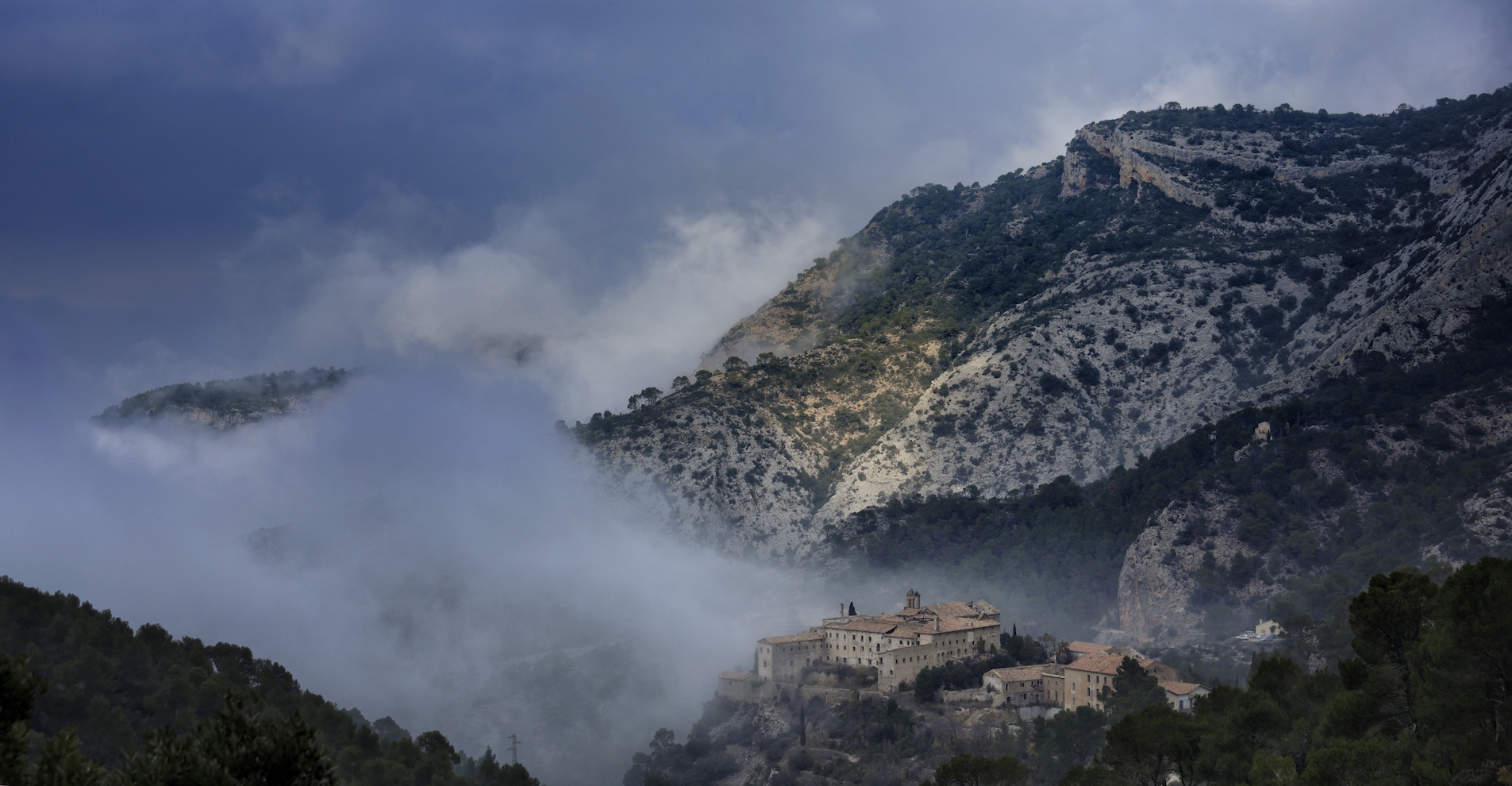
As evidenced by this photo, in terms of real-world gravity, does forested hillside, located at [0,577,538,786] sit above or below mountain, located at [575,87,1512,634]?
below

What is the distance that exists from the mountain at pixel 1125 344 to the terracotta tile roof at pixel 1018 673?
21.1 metres

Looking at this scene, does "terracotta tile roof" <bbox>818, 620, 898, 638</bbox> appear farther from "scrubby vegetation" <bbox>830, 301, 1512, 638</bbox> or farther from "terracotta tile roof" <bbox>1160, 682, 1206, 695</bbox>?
"scrubby vegetation" <bbox>830, 301, 1512, 638</bbox>

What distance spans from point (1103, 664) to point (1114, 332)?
208 feet

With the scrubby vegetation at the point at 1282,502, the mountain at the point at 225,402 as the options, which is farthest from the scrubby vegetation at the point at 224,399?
the scrubby vegetation at the point at 1282,502

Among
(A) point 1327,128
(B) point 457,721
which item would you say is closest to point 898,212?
(A) point 1327,128

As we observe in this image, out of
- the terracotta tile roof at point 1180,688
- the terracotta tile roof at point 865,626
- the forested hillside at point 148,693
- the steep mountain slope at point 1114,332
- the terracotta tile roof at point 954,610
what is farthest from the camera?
the steep mountain slope at point 1114,332

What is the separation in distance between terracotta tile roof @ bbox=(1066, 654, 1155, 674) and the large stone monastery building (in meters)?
9.66

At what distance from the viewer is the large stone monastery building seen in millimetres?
75375

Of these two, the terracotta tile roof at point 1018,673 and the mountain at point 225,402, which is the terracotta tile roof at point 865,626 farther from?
the mountain at point 225,402

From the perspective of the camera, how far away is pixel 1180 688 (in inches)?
2421

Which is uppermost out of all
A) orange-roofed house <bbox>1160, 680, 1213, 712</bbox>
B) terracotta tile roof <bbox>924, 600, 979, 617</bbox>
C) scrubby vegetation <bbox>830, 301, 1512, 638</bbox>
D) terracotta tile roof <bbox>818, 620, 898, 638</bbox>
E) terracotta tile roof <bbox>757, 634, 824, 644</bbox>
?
scrubby vegetation <bbox>830, 301, 1512, 638</bbox>

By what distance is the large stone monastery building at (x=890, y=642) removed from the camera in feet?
247

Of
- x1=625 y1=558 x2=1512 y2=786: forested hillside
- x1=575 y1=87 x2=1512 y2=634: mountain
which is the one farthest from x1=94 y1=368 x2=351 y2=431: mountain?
x1=625 y1=558 x2=1512 y2=786: forested hillside

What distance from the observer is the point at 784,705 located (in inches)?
3046
